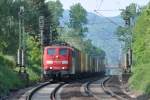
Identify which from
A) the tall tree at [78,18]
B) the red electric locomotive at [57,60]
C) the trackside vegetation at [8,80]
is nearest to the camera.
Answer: the trackside vegetation at [8,80]

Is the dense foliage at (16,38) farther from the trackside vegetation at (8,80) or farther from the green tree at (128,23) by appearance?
the green tree at (128,23)

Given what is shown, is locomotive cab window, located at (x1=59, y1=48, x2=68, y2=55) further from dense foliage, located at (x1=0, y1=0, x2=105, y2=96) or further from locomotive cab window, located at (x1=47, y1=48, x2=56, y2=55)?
dense foliage, located at (x1=0, y1=0, x2=105, y2=96)

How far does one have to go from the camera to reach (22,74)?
1838 inches

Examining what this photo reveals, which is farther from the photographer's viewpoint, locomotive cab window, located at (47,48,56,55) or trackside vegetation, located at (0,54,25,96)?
locomotive cab window, located at (47,48,56,55)

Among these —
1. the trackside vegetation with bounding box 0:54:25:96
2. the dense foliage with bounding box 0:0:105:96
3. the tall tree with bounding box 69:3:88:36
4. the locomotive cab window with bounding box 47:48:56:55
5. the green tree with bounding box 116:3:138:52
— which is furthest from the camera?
the tall tree with bounding box 69:3:88:36

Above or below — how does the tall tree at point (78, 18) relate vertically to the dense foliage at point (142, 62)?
above

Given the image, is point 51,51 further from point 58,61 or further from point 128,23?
point 128,23

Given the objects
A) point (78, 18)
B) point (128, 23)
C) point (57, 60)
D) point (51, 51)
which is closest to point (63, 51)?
point (57, 60)

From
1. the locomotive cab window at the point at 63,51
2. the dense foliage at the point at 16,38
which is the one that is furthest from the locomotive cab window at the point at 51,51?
the dense foliage at the point at 16,38

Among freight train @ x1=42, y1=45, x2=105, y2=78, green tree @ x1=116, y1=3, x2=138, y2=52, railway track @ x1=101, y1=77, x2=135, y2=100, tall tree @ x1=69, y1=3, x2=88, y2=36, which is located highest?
tall tree @ x1=69, y1=3, x2=88, y2=36

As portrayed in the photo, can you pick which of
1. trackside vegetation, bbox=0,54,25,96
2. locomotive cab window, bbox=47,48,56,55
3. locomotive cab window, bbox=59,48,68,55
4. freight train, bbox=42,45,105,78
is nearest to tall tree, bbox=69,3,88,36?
locomotive cab window, bbox=47,48,56,55

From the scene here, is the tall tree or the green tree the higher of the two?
the tall tree

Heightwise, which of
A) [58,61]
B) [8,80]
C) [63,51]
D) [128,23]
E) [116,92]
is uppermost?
[128,23]

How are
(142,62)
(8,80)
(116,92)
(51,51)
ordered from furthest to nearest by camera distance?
(51,51) < (142,62) < (8,80) < (116,92)
